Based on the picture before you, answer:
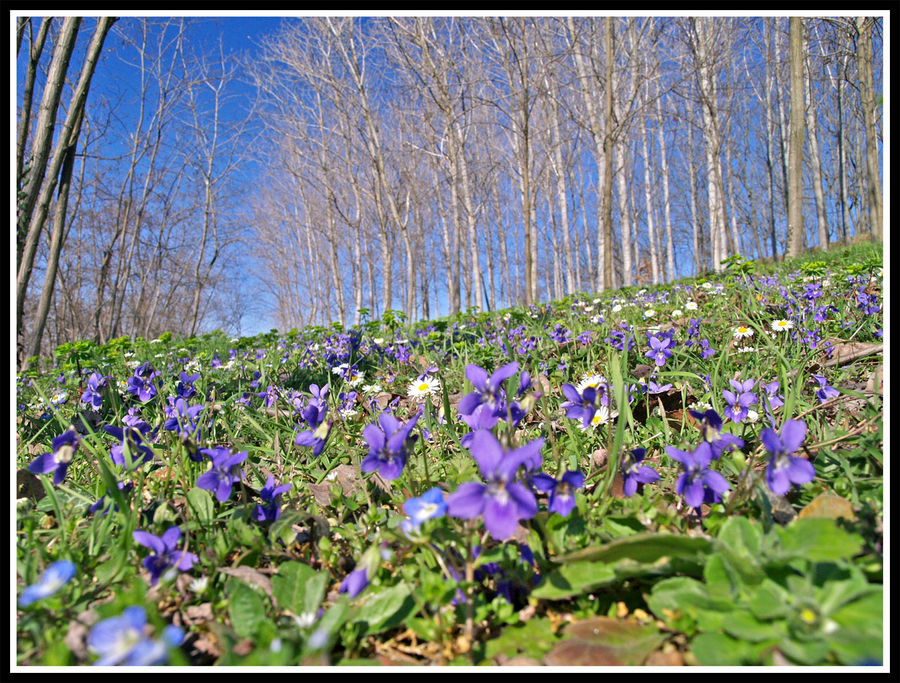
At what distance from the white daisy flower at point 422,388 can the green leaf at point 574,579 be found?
1.37 meters

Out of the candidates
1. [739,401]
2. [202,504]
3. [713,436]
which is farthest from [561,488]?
[202,504]

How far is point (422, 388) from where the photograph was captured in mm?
Result: 2264

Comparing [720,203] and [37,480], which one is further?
[720,203]

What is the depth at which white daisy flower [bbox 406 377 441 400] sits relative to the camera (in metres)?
2.24

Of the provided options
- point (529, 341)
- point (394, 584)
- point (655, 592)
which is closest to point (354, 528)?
point (394, 584)

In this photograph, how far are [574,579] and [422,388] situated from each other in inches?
57.6

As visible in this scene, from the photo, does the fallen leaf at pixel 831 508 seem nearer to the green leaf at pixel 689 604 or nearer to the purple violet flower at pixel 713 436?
the purple violet flower at pixel 713 436

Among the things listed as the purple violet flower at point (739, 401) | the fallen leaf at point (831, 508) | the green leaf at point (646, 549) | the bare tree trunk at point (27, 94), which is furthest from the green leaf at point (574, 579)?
the bare tree trunk at point (27, 94)

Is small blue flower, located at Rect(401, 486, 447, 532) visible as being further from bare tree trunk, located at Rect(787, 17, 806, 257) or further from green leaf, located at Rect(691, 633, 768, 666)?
bare tree trunk, located at Rect(787, 17, 806, 257)

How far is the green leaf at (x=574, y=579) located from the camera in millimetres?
833

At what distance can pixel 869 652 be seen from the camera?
63cm

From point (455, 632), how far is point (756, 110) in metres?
30.5

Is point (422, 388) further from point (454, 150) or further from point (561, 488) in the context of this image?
point (454, 150)

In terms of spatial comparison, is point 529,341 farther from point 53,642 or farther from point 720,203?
point 720,203
